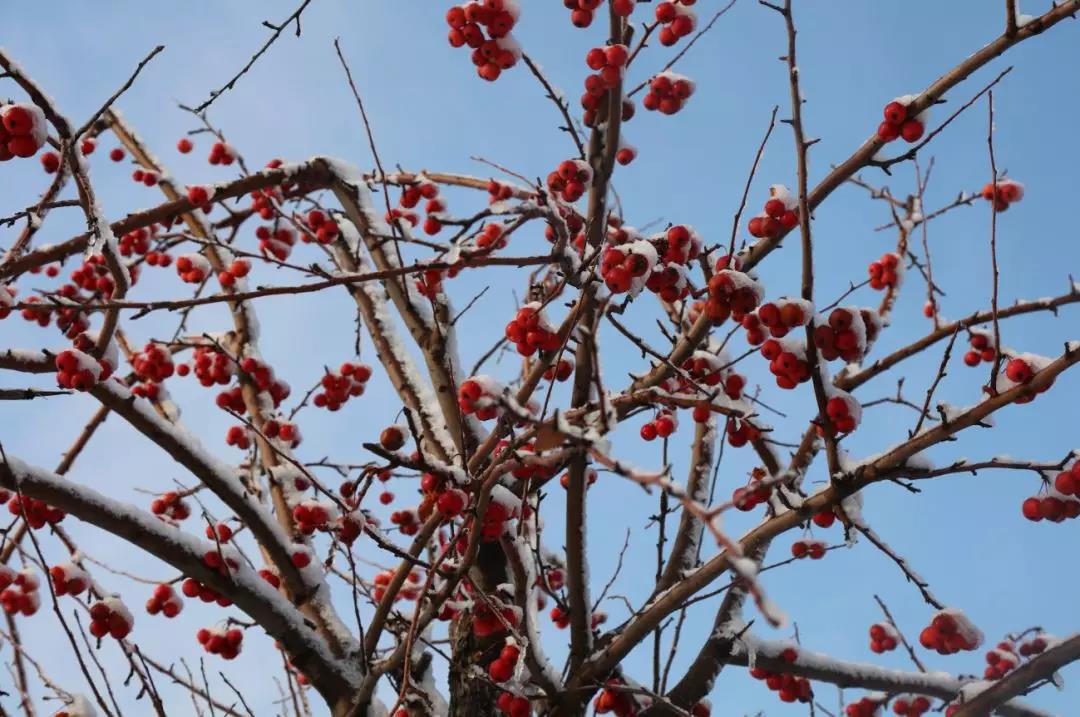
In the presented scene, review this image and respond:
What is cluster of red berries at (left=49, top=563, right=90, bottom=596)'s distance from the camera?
441 cm

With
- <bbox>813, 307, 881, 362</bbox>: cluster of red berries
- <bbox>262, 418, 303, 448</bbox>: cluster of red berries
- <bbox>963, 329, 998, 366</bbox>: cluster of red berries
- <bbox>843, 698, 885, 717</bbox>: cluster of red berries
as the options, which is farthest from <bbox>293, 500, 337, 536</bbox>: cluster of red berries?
<bbox>963, 329, 998, 366</bbox>: cluster of red berries

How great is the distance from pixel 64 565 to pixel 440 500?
2509 millimetres

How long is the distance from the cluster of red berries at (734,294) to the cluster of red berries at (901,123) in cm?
96

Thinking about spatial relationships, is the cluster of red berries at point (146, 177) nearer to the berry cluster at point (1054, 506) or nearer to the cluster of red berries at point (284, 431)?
the cluster of red berries at point (284, 431)

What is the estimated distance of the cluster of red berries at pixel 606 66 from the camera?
3.86 meters

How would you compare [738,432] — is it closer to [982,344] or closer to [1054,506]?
[1054,506]

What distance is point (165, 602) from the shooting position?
477cm

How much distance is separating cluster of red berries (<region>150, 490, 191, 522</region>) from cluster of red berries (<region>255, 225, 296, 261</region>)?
6.10 ft

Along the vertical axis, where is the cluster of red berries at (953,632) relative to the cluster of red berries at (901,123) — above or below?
below

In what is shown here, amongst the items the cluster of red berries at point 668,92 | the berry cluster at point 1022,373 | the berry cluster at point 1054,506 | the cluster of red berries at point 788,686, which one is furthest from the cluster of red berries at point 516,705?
the cluster of red berries at point 668,92

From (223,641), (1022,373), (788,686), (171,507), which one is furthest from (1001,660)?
(171,507)

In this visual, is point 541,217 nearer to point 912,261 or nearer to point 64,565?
point 64,565

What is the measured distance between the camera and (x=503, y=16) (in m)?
4.05

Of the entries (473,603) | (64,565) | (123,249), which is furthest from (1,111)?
(123,249)
